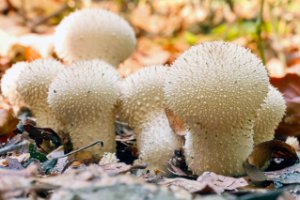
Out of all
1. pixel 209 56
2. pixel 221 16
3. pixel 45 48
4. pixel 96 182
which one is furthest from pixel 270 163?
pixel 221 16

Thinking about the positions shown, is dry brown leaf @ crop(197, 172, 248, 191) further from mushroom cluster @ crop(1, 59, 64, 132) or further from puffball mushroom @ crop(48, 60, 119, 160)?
mushroom cluster @ crop(1, 59, 64, 132)

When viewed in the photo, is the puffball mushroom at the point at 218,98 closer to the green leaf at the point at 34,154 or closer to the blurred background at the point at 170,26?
the green leaf at the point at 34,154

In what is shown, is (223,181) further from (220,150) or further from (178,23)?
(178,23)

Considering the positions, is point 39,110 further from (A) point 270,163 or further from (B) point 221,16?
(B) point 221,16

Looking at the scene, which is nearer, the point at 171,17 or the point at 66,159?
the point at 66,159

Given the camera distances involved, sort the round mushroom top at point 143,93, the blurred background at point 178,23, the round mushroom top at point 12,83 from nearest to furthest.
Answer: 1. the round mushroom top at point 143,93
2. the round mushroom top at point 12,83
3. the blurred background at point 178,23

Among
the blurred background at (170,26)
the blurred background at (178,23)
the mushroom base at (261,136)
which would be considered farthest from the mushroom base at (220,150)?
the blurred background at (178,23)

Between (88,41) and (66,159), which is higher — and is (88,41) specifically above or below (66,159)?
above

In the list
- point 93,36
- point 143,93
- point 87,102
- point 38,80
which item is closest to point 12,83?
point 38,80
